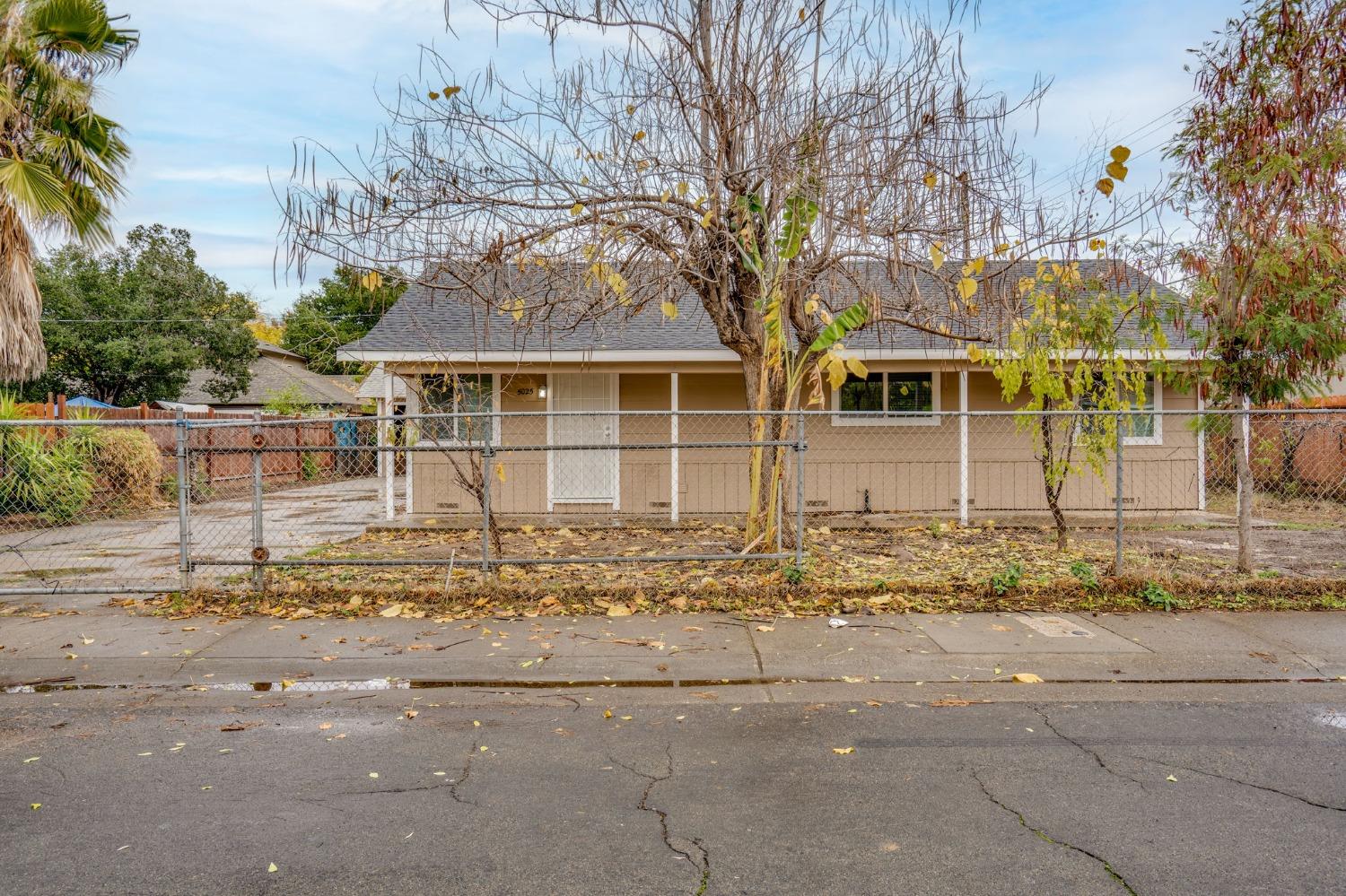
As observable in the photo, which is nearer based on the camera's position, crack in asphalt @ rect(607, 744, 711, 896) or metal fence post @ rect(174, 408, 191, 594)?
crack in asphalt @ rect(607, 744, 711, 896)

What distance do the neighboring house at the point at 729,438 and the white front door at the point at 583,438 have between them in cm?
2

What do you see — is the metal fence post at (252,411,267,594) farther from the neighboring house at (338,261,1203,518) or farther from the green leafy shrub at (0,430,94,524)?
the green leafy shrub at (0,430,94,524)

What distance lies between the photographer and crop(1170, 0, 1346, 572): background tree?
7121mm

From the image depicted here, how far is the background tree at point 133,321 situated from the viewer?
26453 millimetres

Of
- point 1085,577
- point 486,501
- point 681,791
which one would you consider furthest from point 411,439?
point 681,791

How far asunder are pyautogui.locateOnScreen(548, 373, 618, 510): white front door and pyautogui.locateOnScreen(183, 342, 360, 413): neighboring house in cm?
2047

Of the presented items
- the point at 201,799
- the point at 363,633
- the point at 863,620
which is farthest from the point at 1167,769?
the point at 363,633

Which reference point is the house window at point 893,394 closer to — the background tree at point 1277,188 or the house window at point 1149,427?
the house window at point 1149,427

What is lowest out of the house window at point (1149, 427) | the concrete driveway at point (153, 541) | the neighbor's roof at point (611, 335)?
the concrete driveway at point (153, 541)

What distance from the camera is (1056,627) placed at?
658cm

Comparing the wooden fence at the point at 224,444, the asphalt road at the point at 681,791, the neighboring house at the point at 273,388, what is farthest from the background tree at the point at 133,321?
the asphalt road at the point at 681,791

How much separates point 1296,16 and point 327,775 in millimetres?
9361

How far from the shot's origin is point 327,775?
3.90 meters

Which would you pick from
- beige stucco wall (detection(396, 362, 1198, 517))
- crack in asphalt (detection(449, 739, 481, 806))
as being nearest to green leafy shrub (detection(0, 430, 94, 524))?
beige stucco wall (detection(396, 362, 1198, 517))
